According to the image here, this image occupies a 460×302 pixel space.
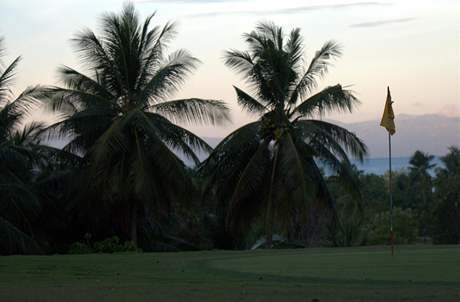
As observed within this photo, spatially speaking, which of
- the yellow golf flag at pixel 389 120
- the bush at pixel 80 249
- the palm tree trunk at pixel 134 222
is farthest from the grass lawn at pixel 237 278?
the palm tree trunk at pixel 134 222

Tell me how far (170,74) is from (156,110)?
5.15 feet

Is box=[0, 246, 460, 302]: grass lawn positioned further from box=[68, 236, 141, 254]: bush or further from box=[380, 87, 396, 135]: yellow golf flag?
box=[68, 236, 141, 254]: bush

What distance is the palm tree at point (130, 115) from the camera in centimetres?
3197

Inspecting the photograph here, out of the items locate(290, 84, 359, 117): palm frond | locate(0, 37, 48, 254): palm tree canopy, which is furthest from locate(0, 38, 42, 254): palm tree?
locate(290, 84, 359, 117): palm frond

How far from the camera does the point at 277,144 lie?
111 feet

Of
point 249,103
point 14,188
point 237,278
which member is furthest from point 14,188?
point 237,278

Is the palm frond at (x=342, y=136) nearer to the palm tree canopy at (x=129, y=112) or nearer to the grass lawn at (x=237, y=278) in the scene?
the palm tree canopy at (x=129, y=112)

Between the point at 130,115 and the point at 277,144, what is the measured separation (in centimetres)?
627

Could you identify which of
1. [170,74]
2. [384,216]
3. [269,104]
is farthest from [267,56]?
[384,216]

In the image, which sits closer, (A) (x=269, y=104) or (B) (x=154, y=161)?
(B) (x=154, y=161)

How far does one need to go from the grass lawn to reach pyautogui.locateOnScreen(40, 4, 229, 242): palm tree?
37.1 ft

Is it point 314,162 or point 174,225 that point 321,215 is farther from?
point 174,225

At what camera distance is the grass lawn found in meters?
11.2

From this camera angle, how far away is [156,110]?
3356cm
